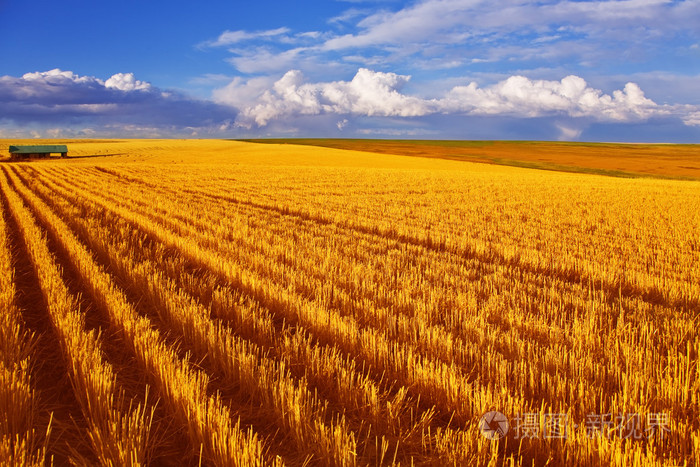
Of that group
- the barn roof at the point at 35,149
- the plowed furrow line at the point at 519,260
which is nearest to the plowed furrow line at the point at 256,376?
the plowed furrow line at the point at 519,260

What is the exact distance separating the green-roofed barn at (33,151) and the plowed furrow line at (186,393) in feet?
188

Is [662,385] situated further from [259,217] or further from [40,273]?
[259,217]

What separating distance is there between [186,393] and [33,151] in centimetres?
6080

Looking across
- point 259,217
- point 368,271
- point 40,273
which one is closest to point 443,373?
point 368,271

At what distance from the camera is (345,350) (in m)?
4.23

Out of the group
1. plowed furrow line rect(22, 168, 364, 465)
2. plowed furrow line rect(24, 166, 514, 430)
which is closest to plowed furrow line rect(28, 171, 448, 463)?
plowed furrow line rect(22, 168, 364, 465)

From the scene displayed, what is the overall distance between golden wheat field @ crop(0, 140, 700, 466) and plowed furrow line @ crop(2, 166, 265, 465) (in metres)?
0.02

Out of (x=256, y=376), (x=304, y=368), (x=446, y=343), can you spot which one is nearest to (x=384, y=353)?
(x=446, y=343)

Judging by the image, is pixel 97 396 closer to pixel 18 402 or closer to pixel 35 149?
pixel 18 402

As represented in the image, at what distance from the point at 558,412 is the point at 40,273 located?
21.9 ft

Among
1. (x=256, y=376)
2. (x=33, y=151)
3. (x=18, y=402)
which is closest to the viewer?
(x=18, y=402)

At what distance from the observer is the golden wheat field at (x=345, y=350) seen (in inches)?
112

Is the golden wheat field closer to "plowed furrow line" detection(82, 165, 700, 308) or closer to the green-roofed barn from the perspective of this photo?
"plowed furrow line" detection(82, 165, 700, 308)

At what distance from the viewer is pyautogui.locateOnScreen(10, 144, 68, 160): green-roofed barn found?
50.6 meters
